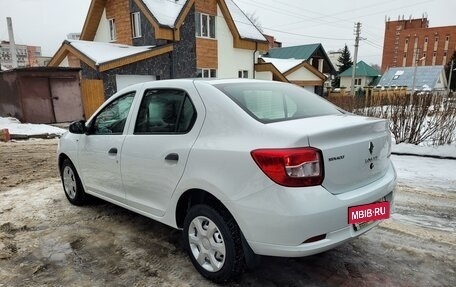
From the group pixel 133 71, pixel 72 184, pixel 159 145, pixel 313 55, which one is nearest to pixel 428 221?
pixel 159 145

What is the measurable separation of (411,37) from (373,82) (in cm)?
3606

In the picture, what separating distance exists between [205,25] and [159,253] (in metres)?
19.2

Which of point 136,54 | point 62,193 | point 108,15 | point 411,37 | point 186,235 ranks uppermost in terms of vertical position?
point 411,37

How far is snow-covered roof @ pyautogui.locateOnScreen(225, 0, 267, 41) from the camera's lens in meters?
22.7

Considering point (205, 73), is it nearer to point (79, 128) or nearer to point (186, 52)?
point (186, 52)

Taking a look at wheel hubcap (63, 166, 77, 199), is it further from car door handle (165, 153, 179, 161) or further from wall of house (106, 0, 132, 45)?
wall of house (106, 0, 132, 45)

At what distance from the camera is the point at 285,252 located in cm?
226

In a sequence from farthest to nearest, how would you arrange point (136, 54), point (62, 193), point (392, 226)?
A: point (136, 54), point (62, 193), point (392, 226)

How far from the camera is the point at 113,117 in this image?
12.5ft

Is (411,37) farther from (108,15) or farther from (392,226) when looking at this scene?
(392,226)

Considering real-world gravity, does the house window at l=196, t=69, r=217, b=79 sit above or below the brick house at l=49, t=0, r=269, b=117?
below

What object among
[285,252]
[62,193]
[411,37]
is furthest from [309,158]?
[411,37]

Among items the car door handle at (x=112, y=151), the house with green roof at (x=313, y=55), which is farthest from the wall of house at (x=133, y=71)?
the house with green roof at (x=313, y=55)

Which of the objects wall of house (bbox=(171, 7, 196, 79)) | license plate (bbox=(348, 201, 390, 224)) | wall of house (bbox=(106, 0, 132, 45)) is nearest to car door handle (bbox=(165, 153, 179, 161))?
license plate (bbox=(348, 201, 390, 224))
